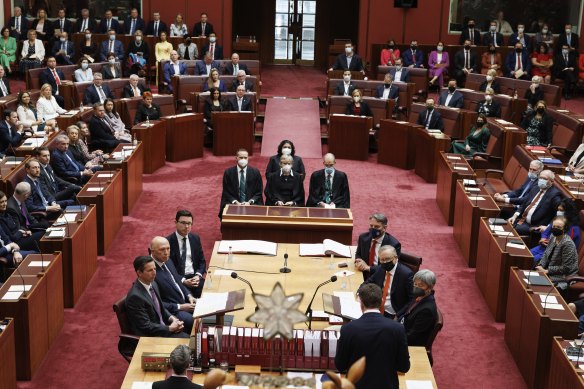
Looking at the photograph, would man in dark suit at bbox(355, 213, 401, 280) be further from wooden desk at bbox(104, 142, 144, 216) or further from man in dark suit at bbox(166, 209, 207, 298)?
wooden desk at bbox(104, 142, 144, 216)

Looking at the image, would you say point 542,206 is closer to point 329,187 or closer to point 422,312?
point 329,187

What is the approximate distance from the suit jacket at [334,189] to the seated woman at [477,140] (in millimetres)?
3659

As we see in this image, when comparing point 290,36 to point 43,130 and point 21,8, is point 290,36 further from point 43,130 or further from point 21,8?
point 43,130

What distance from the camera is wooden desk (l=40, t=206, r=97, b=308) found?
7.82m

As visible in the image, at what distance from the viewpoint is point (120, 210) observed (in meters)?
10.3

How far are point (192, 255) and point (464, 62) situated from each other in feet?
40.1

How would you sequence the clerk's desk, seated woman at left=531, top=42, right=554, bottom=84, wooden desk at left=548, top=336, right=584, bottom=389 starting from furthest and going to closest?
1. seated woman at left=531, top=42, right=554, bottom=84
2. wooden desk at left=548, top=336, right=584, bottom=389
3. the clerk's desk

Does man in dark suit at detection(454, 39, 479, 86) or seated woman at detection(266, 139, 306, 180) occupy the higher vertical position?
man in dark suit at detection(454, 39, 479, 86)

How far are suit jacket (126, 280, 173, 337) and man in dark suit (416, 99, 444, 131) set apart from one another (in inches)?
319

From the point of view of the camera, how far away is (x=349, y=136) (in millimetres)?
14211

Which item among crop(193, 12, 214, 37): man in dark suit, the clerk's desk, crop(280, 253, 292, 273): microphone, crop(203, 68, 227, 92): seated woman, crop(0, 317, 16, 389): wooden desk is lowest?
crop(0, 317, 16, 389): wooden desk

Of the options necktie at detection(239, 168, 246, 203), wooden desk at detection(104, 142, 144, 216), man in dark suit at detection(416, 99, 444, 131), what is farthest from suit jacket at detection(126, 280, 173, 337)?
man in dark suit at detection(416, 99, 444, 131)

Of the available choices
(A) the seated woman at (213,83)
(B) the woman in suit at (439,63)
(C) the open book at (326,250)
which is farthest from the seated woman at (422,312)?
(B) the woman in suit at (439,63)

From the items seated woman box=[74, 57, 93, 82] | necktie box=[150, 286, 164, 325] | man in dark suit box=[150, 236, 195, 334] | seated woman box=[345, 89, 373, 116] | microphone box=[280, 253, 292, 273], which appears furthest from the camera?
seated woman box=[74, 57, 93, 82]
